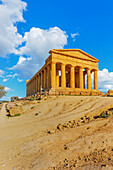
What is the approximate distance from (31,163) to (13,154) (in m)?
1.41

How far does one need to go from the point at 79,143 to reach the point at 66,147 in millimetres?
542

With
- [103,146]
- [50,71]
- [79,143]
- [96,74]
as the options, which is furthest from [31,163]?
[96,74]

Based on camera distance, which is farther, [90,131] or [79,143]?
[90,131]

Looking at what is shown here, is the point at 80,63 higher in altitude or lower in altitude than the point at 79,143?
higher

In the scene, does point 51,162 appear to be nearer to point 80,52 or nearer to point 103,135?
point 103,135

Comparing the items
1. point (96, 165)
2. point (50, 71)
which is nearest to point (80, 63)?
point (50, 71)

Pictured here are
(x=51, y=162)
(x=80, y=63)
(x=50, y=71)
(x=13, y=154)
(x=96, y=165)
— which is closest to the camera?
(x=96, y=165)

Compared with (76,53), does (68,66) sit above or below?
below

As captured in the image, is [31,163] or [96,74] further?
[96,74]

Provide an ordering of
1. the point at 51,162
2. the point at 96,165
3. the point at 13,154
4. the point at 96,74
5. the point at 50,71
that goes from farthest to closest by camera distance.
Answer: the point at 96,74 → the point at 50,71 → the point at 13,154 → the point at 51,162 → the point at 96,165

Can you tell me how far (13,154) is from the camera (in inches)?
194

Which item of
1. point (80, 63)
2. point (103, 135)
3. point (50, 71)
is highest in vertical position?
point (80, 63)

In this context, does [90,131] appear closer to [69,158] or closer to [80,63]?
[69,158]

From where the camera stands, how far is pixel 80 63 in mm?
35281
